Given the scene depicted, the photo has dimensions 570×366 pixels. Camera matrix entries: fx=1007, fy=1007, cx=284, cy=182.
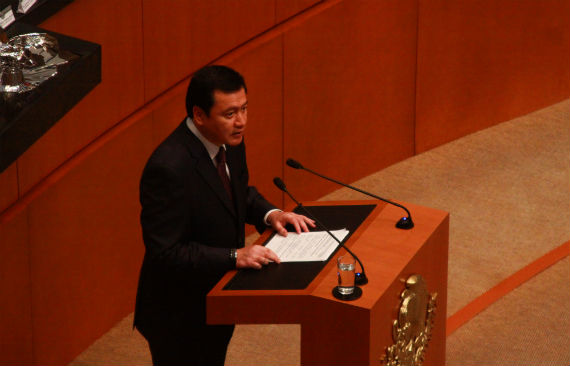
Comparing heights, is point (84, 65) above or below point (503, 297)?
above

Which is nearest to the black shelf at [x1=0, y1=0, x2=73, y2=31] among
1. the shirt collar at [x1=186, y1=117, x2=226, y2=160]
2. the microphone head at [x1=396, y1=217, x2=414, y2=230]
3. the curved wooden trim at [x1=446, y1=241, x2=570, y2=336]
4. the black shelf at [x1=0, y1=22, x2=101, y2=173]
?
the black shelf at [x1=0, y1=22, x2=101, y2=173]

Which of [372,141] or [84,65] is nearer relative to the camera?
[84,65]

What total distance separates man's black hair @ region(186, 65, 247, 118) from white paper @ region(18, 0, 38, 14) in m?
0.81

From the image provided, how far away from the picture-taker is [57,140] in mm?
3379

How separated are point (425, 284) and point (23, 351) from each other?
151 centimetres

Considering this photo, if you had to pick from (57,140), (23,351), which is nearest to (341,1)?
(57,140)

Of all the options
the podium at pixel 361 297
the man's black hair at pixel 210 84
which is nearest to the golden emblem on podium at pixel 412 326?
the podium at pixel 361 297

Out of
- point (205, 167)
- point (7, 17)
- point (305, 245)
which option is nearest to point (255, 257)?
point (305, 245)

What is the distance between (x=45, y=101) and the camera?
2.32 metres

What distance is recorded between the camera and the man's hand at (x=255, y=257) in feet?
7.73

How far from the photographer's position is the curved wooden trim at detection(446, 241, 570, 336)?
382cm

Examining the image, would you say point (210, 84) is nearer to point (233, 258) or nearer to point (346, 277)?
point (233, 258)

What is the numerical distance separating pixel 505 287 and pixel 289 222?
1.68m

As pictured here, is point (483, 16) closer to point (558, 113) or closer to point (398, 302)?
point (558, 113)
